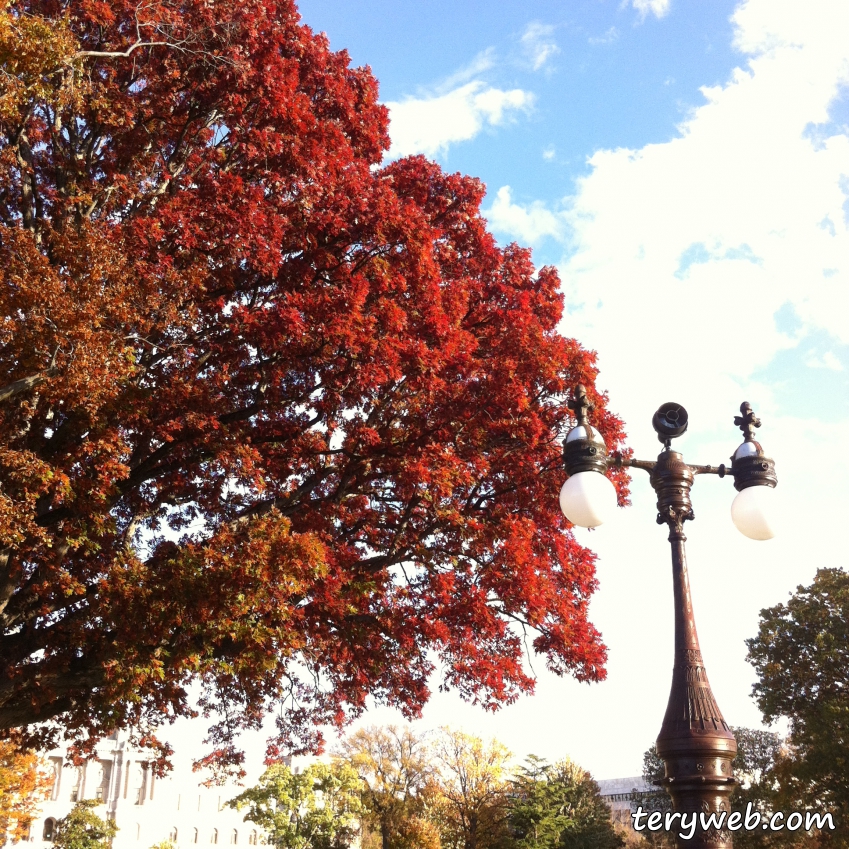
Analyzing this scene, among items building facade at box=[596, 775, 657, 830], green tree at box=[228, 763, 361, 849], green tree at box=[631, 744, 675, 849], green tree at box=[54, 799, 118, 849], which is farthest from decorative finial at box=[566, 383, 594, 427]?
building facade at box=[596, 775, 657, 830]

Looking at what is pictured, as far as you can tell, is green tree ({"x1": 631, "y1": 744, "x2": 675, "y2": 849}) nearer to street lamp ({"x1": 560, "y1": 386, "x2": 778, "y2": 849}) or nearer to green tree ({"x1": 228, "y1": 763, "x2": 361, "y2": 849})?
green tree ({"x1": 228, "y1": 763, "x2": 361, "y2": 849})

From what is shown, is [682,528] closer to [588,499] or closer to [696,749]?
[588,499]

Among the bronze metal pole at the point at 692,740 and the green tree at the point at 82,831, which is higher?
the bronze metal pole at the point at 692,740

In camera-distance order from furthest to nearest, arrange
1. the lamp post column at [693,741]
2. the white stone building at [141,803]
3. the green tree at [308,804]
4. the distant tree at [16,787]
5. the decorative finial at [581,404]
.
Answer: the white stone building at [141,803] → the green tree at [308,804] → the distant tree at [16,787] → the decorative finial at [581,404] → the lamp post column at [693,741]

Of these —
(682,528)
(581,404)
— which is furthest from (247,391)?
(682,528)

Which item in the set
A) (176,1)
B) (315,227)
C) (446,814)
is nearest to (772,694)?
(446,814)

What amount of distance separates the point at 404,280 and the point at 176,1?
16.7 ft

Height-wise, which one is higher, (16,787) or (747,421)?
(747,421)

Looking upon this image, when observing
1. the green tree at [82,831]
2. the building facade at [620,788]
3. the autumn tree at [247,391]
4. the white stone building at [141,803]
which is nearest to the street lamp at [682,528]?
the autumn tree at [247,391]

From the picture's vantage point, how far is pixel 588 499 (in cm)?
632

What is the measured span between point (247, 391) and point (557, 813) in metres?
37.3

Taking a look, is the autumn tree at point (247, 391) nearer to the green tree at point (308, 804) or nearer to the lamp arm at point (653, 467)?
the lamp arm at point (653, 467)

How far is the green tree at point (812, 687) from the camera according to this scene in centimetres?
3045

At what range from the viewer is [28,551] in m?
8.95
